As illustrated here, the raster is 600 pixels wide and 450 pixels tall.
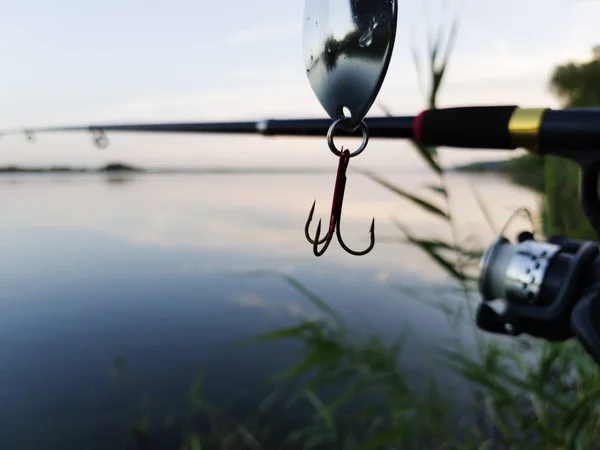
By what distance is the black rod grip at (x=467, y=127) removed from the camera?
2.20 feet

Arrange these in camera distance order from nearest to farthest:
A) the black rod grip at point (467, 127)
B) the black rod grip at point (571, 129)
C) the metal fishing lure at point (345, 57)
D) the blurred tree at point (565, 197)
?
the metal fishing lure at point (345, 57) → the black rod grip at point (571, 129) → the black rod grip at point (467, 127) → the blurred tree at point (565, 197)

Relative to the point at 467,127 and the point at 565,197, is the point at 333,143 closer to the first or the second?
the point at 467,127

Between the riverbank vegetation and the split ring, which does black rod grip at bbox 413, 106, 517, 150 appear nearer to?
the split ring

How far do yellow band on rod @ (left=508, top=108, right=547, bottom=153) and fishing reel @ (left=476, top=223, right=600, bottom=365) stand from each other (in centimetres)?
21

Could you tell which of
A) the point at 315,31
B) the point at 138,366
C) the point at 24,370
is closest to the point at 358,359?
the point at 315,31

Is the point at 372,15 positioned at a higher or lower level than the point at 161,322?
higher

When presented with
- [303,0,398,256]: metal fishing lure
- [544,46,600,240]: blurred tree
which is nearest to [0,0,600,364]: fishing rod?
[303,0,398,256]: metal fishing lure

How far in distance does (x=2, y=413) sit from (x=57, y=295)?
1.98m

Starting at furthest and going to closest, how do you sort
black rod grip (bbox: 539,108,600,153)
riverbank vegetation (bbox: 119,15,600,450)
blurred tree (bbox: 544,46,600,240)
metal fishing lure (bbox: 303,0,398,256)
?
blurred tree (bbox: 544,46,600,240) < riverbank vegetation (bbox: 119,15,600,450) < black rod grip (bbox: 539,108,600,153) < metal fishing lure (bbox: 303,0,398,256)

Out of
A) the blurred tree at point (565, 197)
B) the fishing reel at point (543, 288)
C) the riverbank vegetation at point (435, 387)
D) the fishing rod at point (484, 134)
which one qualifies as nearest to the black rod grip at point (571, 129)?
the fishing rod at point (484, 134)

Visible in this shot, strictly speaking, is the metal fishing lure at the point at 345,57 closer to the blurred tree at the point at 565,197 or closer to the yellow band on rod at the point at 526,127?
the yellow band on rod at the point at 526,127

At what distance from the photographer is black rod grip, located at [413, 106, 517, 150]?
67cm

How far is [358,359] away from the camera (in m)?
1.97

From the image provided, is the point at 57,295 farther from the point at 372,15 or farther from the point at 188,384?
the point at 372,15
